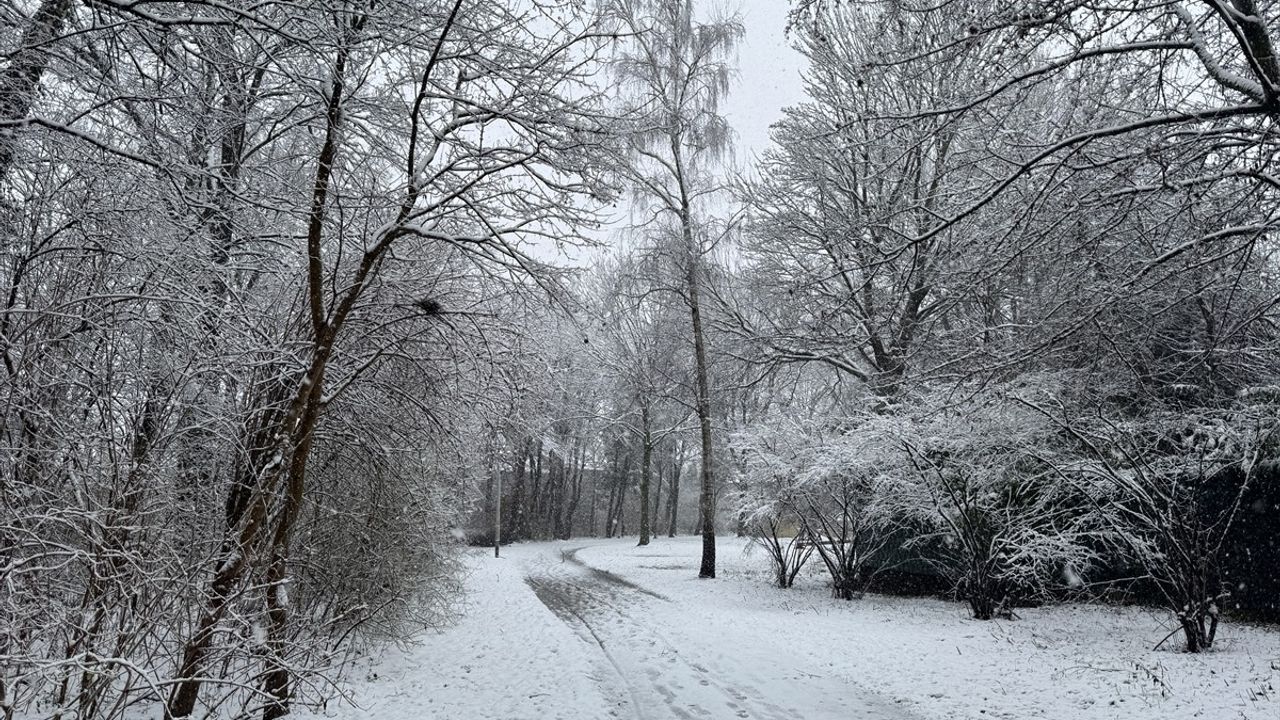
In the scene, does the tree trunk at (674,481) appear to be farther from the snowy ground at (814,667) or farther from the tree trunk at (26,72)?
the tree trunk at (26,72)

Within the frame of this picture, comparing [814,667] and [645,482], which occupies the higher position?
[645,482]

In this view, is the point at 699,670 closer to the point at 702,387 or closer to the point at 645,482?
the point at 702,387

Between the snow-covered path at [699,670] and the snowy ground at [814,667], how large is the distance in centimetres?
2

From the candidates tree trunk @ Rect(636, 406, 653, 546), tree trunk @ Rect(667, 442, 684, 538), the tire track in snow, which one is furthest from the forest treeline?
tree trunk @ Rect(667, 442, 684, 538)

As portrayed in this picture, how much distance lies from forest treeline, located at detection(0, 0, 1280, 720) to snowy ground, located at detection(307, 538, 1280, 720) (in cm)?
69

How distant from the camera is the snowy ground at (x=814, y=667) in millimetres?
5723

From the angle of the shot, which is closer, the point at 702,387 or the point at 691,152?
the point at 702,387

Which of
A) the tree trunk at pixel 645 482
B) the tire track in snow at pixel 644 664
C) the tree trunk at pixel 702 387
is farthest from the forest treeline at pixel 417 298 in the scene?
the tree trunk at pixel 645 482

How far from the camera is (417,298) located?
5969 mm

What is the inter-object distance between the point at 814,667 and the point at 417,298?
512 cm

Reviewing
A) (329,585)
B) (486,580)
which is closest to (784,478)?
(486,580)

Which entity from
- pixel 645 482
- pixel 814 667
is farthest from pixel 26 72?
pixel 645 482

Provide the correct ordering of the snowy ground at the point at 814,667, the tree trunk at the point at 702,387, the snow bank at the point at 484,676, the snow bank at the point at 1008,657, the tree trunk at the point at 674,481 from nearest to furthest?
the snow bank at the point at 1008,657 < the snowy ground at the point at 814,667 < the snow bank at the point at 484,676 < the tree trunk at the point at 702,387 < the tree trunk at the point at 674,481

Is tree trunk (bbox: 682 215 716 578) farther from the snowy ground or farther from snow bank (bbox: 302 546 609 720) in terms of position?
snow bank (bbox: 302 546 609 720)
